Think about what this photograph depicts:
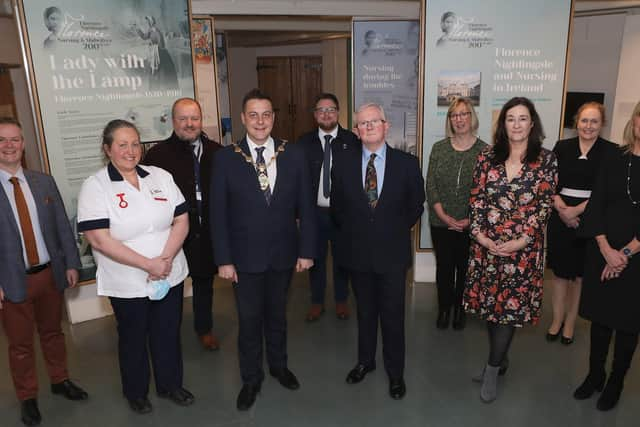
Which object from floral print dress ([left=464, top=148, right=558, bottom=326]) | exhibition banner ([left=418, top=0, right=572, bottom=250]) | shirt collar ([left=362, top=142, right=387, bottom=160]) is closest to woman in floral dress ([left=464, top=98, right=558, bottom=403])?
floral print dress ([left=464, top=148, right=558, bottom=326])

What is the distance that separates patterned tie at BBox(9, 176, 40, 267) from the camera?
102 inches

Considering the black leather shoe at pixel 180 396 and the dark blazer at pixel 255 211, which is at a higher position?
the dark blazer at pixel 255 211

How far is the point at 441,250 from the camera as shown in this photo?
3.72 metres

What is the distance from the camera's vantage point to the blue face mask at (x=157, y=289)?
8.38 feet

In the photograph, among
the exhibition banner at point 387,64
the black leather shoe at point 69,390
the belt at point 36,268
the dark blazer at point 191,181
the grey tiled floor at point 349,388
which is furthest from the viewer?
the exhibition banner at point 387,64

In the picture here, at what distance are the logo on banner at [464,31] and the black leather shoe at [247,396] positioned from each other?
10.2 ft

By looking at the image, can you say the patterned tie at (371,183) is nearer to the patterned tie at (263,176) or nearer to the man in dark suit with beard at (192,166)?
the patterned tie at (263,176)

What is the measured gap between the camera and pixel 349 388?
305 centimetres

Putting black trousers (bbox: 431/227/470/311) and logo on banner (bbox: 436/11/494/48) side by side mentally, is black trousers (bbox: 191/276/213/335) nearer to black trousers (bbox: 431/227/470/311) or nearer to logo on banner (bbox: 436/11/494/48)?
black trousers (bbox: 431/227/470/311)

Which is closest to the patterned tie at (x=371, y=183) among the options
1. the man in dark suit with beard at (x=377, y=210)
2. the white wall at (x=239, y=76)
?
the man in dark suit with beard at (x=377, y=210)

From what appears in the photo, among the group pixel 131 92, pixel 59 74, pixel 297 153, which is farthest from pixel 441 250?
pixel 59 74

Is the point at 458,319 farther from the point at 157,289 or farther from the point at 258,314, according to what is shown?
the point at 157,289

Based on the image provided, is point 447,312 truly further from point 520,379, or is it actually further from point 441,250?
point 520,379

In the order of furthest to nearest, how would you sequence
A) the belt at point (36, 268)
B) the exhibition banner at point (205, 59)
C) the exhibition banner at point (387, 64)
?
1. the exhibition banner at point (387, 64)
2. the exhibition banner at point (205, 59)
3. the belt at point (36, 268)
